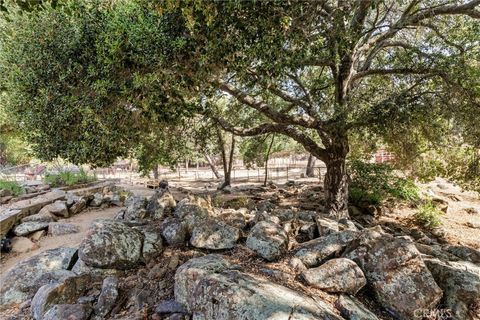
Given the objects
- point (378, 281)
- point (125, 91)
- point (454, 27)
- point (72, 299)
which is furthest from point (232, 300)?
point (454, 27)

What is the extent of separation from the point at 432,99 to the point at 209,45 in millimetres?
5376

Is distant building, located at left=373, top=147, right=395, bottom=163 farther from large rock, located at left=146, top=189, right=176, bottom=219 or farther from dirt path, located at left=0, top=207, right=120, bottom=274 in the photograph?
dirt path, located at left=0, top=207, right=120, bottom=274

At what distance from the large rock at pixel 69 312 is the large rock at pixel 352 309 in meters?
2.75

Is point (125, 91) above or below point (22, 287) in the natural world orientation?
above

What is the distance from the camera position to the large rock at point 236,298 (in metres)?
2.45

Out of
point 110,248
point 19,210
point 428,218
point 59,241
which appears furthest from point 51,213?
point 428,218

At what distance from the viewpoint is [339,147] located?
25.8ft

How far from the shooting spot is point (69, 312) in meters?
3.02

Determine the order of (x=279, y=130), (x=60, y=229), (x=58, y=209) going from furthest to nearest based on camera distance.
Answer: (x=279, y=130) → (x=58, y=209) → (x=60, y=229)

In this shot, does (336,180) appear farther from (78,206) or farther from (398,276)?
(78,206)

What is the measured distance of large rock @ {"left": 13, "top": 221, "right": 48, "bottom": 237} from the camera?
608 cm

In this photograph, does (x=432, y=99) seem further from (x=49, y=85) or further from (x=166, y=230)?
(x=49, y=85)

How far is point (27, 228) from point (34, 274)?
9.18 feet

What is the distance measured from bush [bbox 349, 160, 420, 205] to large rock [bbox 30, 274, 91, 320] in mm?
9512
